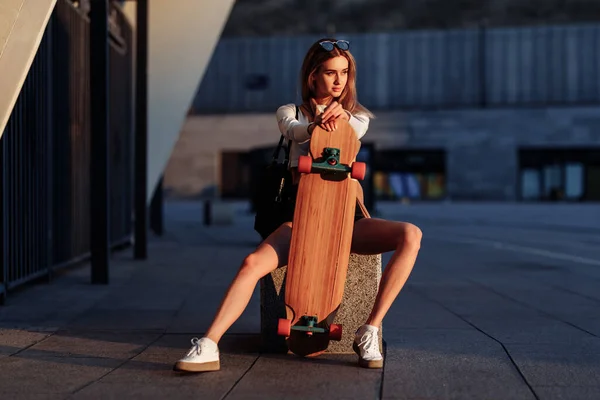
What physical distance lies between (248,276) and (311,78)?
1.06 meters

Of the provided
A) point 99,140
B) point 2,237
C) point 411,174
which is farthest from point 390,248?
point 411,174

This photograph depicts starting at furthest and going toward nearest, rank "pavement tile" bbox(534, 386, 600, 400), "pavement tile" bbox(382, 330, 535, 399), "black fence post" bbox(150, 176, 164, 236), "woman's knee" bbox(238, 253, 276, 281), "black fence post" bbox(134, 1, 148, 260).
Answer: "black fence post" bbox(150, 176, 164, 236) < "black fence post" bbox(134, 1, 148, 260) < "woman's knee" bbox(238, 253, 276, 281) < "pavement tile" bbox(382, 330, 535, 399) < "pavement tile" bbox(534, 386, 600, 400)

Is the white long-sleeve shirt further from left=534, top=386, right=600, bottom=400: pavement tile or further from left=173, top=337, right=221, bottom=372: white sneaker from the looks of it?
left=534, top=386, right=600, bottom=400: pavement tile

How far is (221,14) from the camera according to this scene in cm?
1270

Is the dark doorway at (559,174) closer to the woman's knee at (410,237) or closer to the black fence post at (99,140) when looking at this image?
the black fence post at (99,140)

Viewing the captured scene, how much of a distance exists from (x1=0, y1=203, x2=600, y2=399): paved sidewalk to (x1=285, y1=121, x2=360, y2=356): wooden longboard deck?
0.35 meters

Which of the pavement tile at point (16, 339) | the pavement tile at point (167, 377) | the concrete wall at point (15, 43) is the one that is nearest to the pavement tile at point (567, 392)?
the pavement tile at point (167, 377)

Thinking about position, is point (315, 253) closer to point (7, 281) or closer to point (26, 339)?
point (26, 339)

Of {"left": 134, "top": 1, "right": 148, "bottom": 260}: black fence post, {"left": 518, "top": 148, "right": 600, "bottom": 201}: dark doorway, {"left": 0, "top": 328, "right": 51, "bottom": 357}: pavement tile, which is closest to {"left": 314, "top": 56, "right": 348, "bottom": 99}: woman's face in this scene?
{"left": 0, "top": 328, "right": 51, "bottom": 357}: pavement tile

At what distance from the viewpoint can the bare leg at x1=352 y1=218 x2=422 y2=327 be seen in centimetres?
428

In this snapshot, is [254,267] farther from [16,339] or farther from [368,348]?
[16,339]

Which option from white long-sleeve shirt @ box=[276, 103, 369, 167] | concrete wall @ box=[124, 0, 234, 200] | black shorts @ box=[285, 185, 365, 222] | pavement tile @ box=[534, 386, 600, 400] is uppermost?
concrete wall @ box=[124, 0, 234, 200]

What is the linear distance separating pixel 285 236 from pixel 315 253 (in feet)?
0.69

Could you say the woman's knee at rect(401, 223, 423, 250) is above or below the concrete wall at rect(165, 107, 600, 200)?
below
